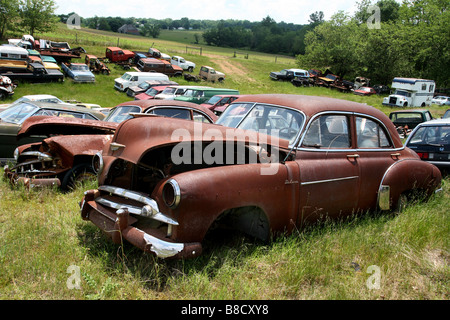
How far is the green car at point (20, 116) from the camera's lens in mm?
7594

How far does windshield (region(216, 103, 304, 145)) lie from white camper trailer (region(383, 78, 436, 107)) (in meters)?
28.4

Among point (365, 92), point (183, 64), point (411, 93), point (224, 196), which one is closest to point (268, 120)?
point (224, 196)

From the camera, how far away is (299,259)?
3.56m

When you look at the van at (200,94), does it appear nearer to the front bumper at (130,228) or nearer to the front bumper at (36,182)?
the front bumper at (36,182)

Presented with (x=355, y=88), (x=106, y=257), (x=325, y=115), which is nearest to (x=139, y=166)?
(x=106, y=257)

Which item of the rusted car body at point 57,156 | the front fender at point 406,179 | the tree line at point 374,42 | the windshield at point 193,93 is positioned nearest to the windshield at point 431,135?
the front fender at point 406,179

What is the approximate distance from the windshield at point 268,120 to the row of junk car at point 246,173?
0.05 feet

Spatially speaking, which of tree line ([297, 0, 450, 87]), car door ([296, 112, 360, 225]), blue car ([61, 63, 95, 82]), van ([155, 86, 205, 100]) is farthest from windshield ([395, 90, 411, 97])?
car door ([296, 112, 360, 225])

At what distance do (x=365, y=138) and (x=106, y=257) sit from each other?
3.49 metres

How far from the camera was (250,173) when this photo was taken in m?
3.56

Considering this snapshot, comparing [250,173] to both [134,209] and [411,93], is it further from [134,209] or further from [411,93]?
[411,93]

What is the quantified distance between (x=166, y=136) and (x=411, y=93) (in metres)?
31.2

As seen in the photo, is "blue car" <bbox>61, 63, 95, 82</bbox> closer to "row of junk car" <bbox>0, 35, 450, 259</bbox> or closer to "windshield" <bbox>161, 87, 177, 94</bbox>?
"windshield" <bbox>161, 87, 177, 94</bbox>

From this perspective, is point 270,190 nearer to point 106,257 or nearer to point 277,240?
point 277,240
